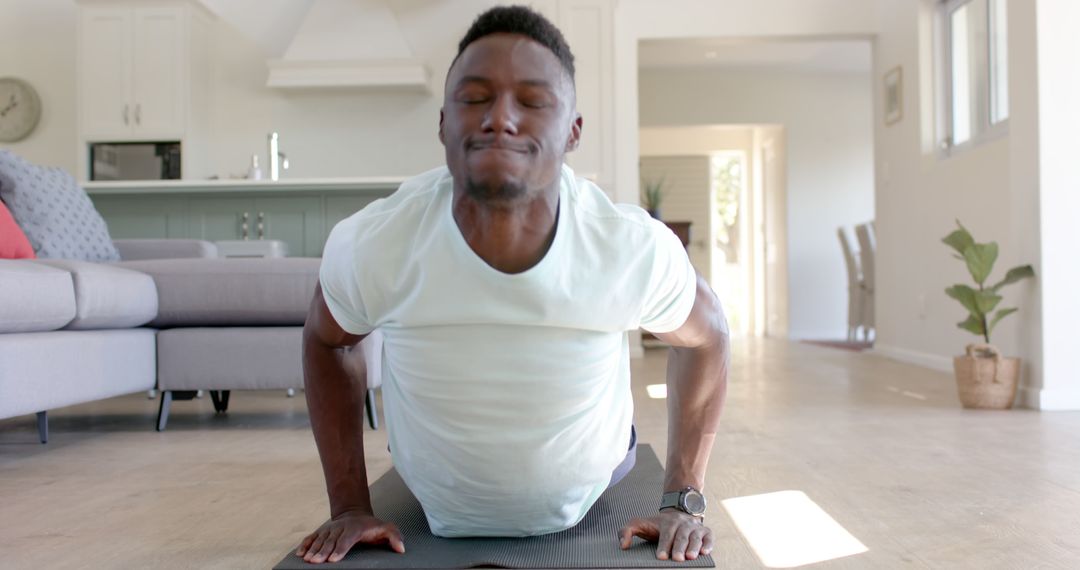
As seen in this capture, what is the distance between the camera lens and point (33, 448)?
2.54m

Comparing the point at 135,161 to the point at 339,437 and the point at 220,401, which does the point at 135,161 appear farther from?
the point at 339,437

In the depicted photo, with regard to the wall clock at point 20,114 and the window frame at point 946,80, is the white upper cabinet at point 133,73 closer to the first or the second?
the wall clock at point 20,114

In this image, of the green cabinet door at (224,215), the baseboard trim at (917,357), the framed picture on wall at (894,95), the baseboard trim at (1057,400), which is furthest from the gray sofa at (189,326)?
the framed picture on wall at (894,95)

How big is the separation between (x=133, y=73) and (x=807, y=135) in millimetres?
6037

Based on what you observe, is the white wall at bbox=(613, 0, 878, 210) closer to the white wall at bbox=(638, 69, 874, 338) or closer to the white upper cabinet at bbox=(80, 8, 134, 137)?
the white wall at bbox=(638, 69, 874, 338)

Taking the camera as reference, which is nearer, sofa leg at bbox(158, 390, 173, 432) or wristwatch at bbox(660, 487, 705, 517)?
wristwatch at bbox(660, 487, 705, 517)

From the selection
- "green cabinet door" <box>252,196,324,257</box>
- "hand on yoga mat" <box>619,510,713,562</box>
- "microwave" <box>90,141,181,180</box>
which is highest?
"microwave" <box>90,141,181,180</box>

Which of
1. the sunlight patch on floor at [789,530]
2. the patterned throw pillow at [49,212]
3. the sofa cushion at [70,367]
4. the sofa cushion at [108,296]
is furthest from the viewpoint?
the patterned throw pillow at [49,212]

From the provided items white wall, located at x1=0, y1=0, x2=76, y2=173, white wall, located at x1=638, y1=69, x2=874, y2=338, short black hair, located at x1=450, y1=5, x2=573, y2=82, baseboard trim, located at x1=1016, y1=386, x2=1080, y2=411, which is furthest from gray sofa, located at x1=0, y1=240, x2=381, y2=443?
white wall, located at x1=638, y1=69, x2=874, y2=338

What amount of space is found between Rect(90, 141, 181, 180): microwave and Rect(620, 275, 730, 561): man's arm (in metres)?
5.33

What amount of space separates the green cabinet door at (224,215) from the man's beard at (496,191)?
5162mm

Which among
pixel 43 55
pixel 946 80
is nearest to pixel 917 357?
pixel 946 80

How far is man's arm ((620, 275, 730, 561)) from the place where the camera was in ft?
4.31

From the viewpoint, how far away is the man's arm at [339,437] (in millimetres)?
1318
